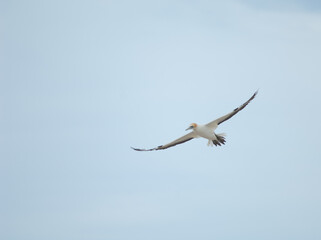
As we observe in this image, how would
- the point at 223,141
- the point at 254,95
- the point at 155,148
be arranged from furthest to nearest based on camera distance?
1. the point at 155,148
2. the point at 223,141
3. the point at 254,95

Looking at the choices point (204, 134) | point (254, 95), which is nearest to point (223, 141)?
point (204, 134)

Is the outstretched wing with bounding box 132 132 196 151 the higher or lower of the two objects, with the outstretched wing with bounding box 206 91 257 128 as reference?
higher

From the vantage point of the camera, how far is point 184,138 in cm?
4178

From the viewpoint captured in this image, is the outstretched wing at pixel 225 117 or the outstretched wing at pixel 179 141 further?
the outstretched wing at pixel 179 141

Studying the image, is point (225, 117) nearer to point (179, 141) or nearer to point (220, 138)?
point (220, 138)

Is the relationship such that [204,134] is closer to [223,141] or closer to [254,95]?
[223,141]

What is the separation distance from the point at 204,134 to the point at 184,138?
2.42 m

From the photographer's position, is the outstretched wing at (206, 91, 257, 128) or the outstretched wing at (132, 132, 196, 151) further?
the outstretched wing at (132, 132, 196, 151)

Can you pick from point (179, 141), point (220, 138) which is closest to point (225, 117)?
point (220, 138)

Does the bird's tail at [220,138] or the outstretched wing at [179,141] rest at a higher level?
the outstretched wing at [179,141]

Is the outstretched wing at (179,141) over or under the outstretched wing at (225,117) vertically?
over

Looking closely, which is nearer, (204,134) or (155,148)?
(204,134)

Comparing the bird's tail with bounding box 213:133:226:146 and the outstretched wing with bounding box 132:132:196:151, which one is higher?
the outstretched wing with bounding box 132:132:196:151

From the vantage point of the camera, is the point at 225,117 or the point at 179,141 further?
the point at 179,141
